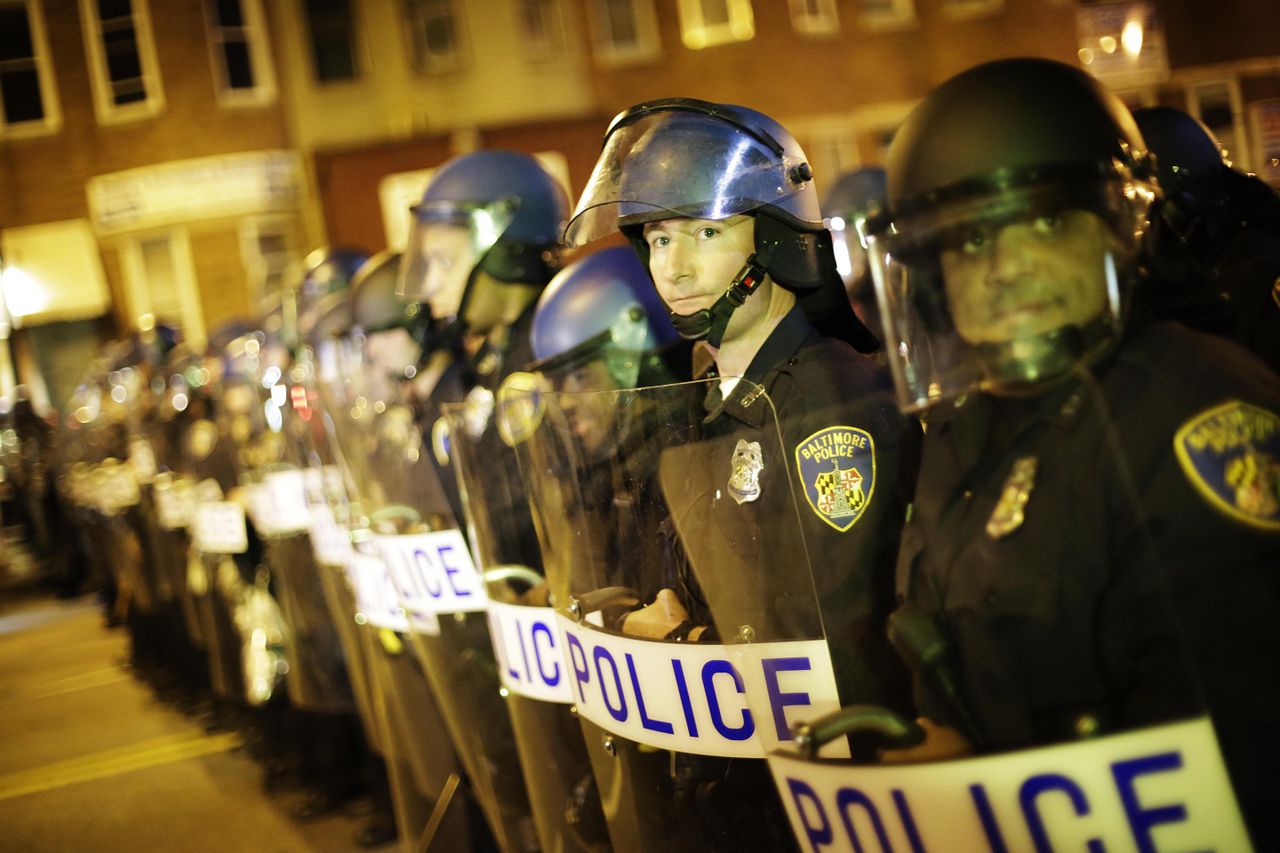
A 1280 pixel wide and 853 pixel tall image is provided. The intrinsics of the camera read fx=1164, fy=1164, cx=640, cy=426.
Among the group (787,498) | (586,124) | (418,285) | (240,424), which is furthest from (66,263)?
(787,498)

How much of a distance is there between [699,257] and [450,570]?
125 centimetres

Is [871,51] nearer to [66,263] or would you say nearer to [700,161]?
[66,263]

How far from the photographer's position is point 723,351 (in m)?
2.94

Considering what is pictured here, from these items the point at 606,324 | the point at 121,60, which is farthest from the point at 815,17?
the point at 606,324

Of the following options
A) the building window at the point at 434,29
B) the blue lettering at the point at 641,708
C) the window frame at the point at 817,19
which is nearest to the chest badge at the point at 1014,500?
the blue lettering at the point at 641,708

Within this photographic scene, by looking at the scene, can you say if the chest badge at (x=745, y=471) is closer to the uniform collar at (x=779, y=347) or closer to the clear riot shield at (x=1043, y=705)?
the clear riot shield at (x=1043, y=705)

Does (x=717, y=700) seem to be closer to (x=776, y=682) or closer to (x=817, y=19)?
(x=776, y=682)

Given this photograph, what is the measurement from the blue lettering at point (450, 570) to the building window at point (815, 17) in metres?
19.9

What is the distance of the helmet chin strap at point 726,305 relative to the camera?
2.80 m

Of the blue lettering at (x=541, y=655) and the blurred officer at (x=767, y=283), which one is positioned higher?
the blurred officer at (x=767, y=283)

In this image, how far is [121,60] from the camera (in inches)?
827

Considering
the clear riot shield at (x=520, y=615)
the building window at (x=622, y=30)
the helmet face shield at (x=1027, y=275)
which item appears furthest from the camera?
the building window at (x=622, y=30)

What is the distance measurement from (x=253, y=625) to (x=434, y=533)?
3.55m

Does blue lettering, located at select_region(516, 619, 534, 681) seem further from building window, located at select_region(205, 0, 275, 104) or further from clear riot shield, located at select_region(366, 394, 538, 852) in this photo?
building window, located at select_region(205, 0, 275, 104)
